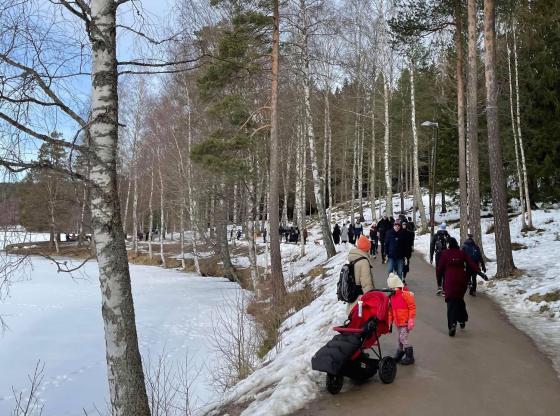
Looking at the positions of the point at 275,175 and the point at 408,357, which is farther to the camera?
the point at 275,175

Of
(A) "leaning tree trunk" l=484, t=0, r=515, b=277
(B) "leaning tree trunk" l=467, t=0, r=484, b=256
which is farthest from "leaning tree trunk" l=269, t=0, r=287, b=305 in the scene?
(A) "leaning tree trunk" l=484, t=0, r=515, b=277

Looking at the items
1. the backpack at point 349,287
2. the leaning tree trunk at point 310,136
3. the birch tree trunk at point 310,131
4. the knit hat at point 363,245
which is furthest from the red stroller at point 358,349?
the leaning tree trunk at point 310,136

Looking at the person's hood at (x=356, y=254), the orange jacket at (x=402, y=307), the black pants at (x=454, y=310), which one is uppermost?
the person's hood at (x=356, y=254)

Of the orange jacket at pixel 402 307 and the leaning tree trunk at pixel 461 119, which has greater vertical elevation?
the leaning tree trunk at pixel 461 119

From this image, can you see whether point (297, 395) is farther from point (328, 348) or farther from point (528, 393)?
point (528, 393)

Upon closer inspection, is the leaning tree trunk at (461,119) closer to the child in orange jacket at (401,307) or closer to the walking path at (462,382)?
the walking path at (462,382)

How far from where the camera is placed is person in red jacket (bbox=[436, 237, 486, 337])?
7.71m

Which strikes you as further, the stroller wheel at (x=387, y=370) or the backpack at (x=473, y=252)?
the backpack at (x=473, y=252)

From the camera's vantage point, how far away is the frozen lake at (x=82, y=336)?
8992mm

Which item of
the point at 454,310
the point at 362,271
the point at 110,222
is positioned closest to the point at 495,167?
the point at 454,310

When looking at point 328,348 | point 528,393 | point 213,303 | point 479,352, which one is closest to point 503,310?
point 479,352

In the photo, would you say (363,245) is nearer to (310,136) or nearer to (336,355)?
(336,355)

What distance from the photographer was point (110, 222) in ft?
14.9

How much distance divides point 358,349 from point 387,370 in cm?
52
